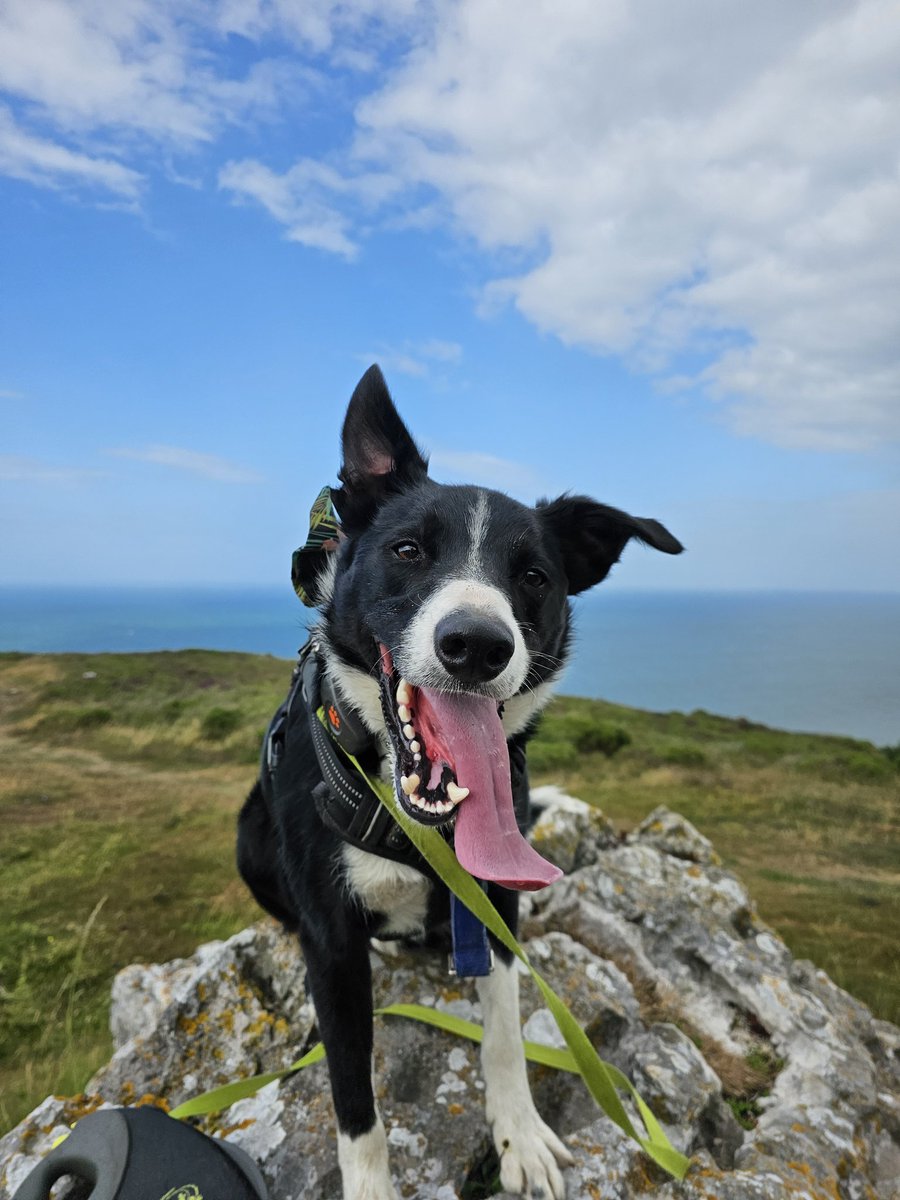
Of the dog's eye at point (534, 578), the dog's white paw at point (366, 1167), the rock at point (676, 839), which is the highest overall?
the dog's eye at point (534, 578)

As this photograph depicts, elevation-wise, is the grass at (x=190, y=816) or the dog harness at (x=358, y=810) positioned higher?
the dog harness at (x=358, y=810)

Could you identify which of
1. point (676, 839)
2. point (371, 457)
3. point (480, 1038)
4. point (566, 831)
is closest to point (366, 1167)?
point (480, 1038)

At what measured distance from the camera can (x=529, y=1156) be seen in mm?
2531

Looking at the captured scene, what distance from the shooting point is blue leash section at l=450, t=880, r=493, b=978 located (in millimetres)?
2646

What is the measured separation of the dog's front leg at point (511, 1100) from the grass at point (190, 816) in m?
1.37

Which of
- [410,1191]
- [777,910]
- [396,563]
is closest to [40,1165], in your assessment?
[410,1191]

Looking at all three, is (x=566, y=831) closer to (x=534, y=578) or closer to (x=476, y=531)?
(x=534, y=578)

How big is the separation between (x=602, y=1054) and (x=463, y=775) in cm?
219

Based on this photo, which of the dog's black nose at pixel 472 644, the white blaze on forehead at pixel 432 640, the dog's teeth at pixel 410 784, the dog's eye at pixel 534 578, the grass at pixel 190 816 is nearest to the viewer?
the dog's black nose at pixel 472 644

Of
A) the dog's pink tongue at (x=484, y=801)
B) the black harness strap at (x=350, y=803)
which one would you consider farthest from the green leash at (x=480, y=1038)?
the dog's pink tongue at (x=484, y=801)

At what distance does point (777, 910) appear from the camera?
837cm

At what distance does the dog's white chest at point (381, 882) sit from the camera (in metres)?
2.64

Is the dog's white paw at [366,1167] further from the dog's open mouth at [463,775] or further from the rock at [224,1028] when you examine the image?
the dog's open mouth at [463,775]

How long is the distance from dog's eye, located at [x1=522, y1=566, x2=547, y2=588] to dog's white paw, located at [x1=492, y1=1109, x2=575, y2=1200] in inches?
85.5
